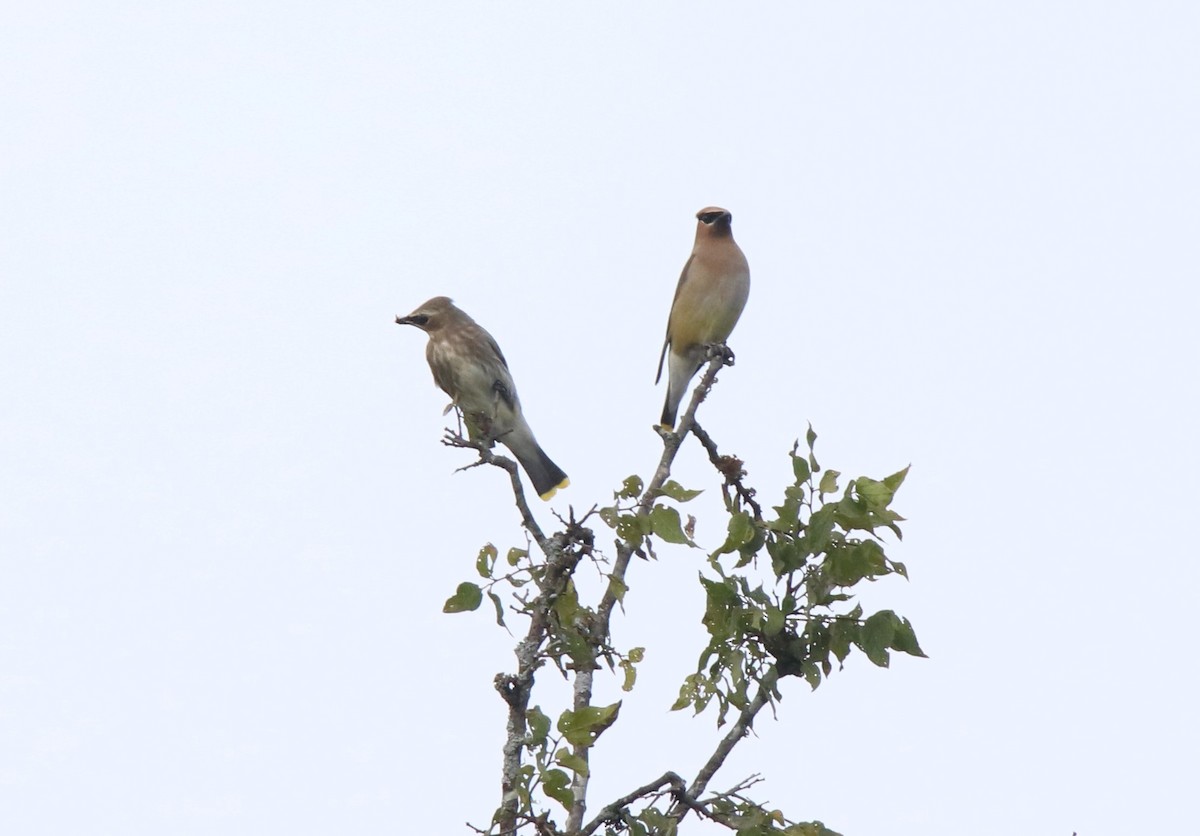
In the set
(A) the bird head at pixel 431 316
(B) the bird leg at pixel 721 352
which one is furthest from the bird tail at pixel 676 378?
(A) the bird head at pixel 431 316

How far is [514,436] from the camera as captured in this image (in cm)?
795

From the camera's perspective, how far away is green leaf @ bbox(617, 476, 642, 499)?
3689 millimetres

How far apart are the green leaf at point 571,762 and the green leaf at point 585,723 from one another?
34 mm

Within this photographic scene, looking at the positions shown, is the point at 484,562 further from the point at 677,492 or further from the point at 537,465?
the point at 537,465

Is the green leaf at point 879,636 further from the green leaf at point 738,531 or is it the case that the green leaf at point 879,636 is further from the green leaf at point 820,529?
the green leaf at point 738,531

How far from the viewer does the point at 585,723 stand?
11.2ft

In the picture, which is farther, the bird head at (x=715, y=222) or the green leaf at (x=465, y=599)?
the bird head at (x=715, y=222)

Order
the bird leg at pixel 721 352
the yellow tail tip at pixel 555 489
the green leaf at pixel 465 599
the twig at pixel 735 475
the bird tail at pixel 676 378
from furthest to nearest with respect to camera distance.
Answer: the bird tail at pixel 676 378 < the yellow tail tip at pixel 555 489 < the bird leg at pixel 721 352 < the twig at pixel 735 475 < the green leaf at pixel 465 599

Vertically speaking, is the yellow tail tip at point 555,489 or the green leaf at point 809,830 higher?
the yellow tail tip at point 555,489

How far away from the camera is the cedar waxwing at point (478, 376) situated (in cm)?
762

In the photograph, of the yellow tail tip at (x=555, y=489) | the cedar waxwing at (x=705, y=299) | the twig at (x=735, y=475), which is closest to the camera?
the twig at (x=735, y=475)

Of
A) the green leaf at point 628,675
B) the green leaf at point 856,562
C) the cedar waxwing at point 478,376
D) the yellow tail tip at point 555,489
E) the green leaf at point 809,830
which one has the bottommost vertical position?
the green leaf at point 809,830

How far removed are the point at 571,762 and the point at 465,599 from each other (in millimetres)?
488

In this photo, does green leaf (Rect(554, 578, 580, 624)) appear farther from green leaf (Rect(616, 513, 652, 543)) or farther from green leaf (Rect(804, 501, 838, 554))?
green leaf (Rect(804, 501, 838, 554))
